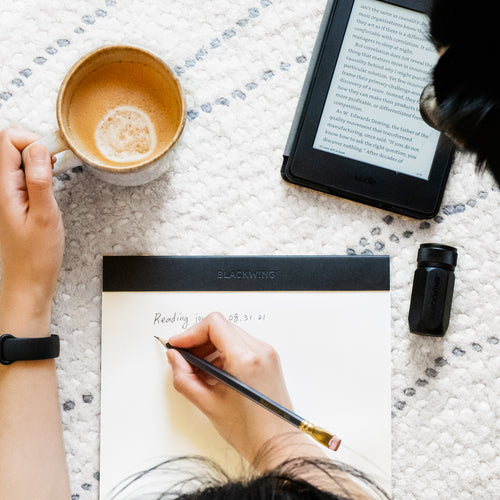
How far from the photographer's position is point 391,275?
549 millimetres

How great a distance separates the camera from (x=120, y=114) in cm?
51

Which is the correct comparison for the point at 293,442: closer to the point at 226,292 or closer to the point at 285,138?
the point at 226,292

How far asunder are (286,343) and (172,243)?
0.46 ft

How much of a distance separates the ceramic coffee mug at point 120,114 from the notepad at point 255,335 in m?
0.10

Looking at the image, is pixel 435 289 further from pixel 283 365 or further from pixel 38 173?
pixel 38 173

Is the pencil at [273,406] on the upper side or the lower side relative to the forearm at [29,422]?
upper

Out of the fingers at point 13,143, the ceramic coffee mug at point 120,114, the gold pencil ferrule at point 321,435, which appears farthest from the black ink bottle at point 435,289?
the fingers at point 13,143

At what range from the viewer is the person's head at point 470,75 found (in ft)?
1.21

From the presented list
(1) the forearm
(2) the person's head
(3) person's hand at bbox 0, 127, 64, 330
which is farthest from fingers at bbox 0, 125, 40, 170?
(2) the person's head

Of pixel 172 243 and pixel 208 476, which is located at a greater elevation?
pixel 172 243

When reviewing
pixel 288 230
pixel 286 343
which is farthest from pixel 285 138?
pixel 286 343

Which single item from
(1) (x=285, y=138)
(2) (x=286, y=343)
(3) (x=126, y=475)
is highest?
(1) (x=285, y=138)

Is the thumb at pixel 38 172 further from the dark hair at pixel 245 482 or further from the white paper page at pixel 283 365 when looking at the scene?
the dark hair at pixel 245 482

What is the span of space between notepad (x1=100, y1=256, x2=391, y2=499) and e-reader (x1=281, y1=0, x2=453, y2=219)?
0.23 ft
